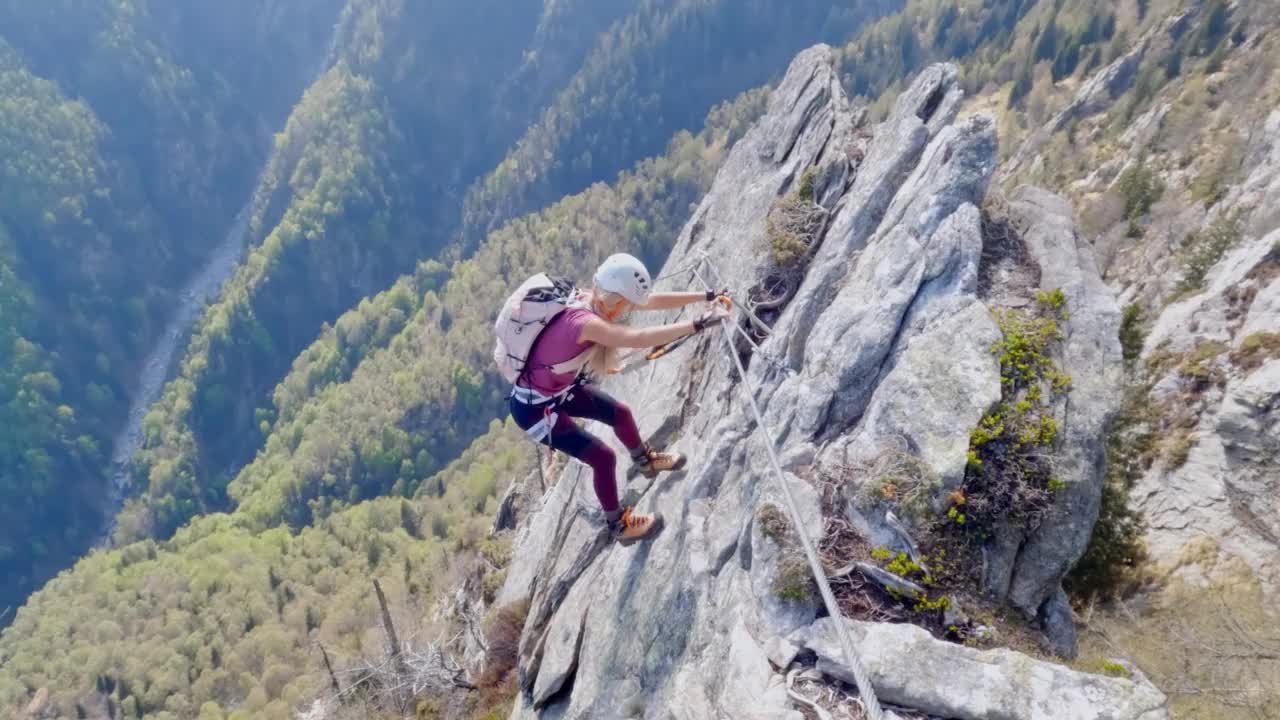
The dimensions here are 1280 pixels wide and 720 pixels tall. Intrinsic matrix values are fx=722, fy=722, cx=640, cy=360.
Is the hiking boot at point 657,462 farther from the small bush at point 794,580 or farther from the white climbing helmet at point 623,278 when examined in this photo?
the small bush at point 794,580

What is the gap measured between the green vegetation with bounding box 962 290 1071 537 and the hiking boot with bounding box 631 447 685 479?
4.75 m

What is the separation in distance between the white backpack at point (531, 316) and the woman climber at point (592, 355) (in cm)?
1

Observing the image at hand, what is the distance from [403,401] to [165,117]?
125172 mm

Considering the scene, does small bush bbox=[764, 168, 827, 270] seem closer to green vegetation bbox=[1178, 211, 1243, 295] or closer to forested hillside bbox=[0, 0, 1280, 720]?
forested hillside bbox=[0, 0, 1280, 720]

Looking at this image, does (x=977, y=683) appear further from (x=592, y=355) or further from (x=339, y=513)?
(x=339, y=513)

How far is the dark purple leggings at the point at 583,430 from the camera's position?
9633 mm

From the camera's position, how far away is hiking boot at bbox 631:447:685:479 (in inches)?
416

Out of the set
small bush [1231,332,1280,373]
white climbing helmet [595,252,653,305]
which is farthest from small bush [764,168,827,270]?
small bush [1231,332,1280,373]

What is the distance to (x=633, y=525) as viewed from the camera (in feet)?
32.8

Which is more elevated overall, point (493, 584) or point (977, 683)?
→ point (493, 584)

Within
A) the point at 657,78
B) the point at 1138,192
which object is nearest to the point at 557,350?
the point at 1138,192

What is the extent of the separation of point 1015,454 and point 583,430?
208 inches

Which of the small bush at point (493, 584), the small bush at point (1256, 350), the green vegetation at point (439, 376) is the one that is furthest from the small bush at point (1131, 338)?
the green vegetation at point (439, 376)

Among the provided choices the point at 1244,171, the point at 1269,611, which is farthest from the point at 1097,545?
the point at 1244,171
